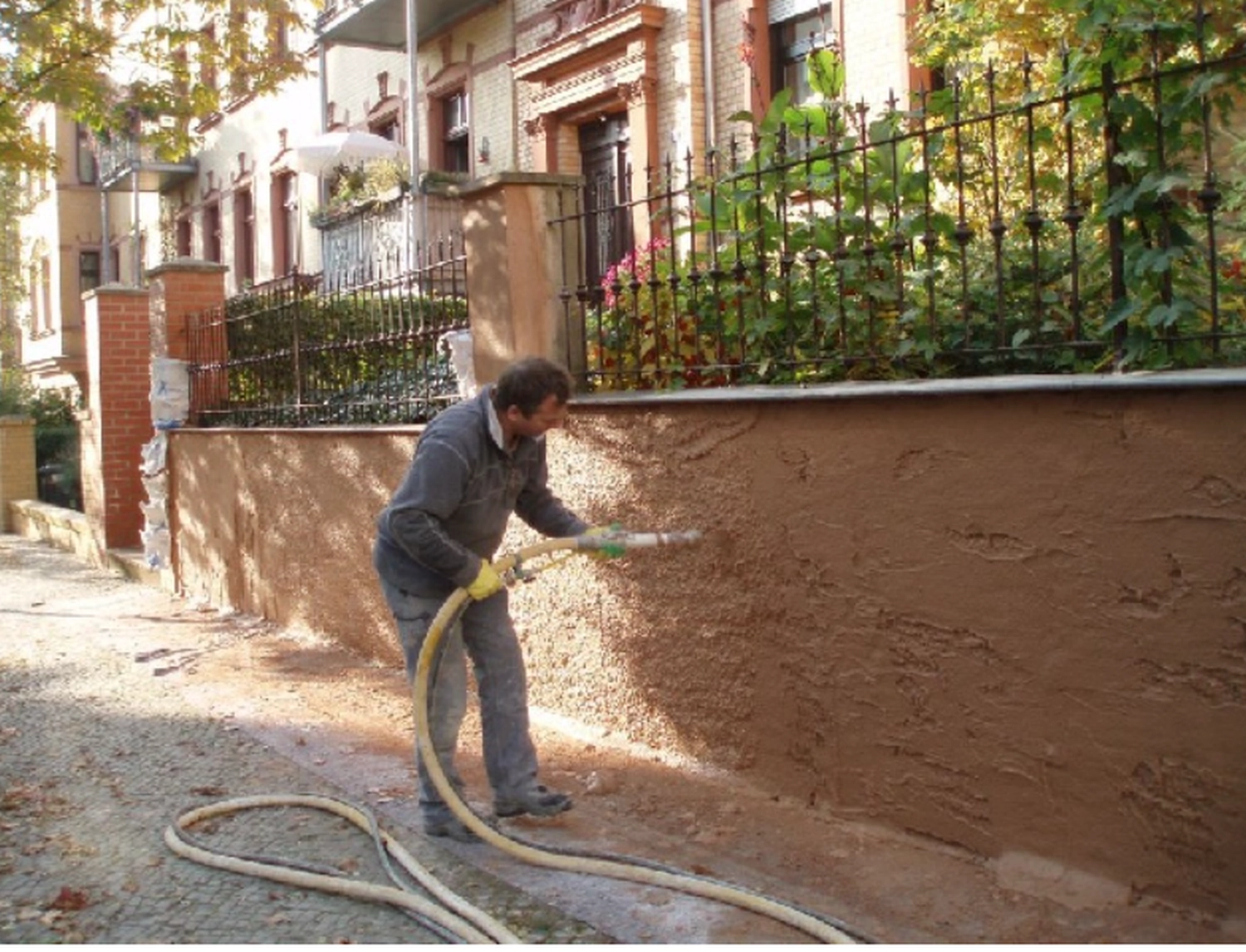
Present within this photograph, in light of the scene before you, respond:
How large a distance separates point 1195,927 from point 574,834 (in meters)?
2.13

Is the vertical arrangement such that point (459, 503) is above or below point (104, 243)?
below

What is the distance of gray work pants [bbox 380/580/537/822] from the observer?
5.21 metres

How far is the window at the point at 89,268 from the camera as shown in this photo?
35.6 metres

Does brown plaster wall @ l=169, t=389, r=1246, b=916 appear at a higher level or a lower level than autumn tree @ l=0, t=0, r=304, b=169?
lower

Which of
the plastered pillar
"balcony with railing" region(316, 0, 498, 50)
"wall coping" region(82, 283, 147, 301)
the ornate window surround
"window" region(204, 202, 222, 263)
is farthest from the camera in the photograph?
"window" region(204, 202, 222, 263)

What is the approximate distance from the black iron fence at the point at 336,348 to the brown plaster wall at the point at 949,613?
1880 mm

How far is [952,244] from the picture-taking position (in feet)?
18.7

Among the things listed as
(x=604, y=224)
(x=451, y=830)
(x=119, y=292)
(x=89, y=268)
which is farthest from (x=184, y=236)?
(x=451, y=830)

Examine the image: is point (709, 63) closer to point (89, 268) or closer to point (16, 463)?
point (16, 463)

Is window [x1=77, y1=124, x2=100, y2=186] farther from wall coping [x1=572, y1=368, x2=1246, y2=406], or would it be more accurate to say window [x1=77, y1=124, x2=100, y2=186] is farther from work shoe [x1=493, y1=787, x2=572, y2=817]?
work shoe [x1=493, y1=787, x2=572, y2=817]

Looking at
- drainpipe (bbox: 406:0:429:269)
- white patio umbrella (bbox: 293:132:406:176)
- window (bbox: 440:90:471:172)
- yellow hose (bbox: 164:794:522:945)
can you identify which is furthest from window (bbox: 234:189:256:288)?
yellow hose (bbox: 164:794:522:945)

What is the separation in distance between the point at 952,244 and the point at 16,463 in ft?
58.4

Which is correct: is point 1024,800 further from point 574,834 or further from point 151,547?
point 151,547

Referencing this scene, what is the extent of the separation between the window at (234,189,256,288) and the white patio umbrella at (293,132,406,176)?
Result: 858 centimetres
